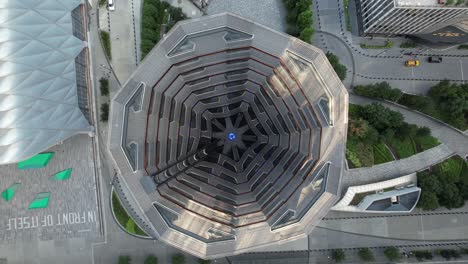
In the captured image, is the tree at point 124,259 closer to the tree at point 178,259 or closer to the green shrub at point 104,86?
the tree at point 178,259

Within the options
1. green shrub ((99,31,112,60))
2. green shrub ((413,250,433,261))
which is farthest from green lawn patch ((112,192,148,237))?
green shrub ((413,250,433,261))

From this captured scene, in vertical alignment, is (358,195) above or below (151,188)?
below

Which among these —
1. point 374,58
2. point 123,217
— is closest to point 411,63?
point 374,58

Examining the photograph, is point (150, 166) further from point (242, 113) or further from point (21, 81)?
point (21, 81)

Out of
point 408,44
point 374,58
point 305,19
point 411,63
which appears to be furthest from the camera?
point 374,58

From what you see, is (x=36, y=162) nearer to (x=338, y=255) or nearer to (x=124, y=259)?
(x=124, y=259)

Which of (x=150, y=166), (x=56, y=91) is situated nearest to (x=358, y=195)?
(x=150, y=166)

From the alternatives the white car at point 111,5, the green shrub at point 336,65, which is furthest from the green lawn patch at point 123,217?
the green shrub at point 336,65
